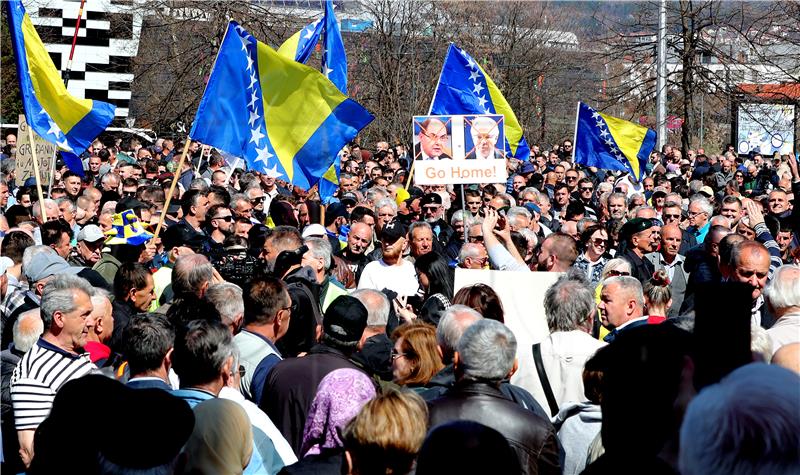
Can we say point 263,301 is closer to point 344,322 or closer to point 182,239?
point 344,322

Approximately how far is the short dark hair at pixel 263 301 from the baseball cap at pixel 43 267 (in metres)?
1.96

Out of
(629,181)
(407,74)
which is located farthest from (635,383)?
(407,74)

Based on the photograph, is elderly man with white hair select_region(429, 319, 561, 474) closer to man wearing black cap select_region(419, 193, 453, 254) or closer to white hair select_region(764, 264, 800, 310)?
white hair select_region(764, 264, 800, 310)

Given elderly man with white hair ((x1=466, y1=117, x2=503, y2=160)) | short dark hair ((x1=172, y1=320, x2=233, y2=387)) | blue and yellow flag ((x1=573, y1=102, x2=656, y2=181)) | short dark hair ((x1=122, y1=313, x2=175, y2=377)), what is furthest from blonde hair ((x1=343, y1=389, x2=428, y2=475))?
blue and yellow flag ((x1=573, y1=102, x2=656, y2=181))

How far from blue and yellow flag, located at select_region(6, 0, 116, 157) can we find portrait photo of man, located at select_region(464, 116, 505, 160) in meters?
3.50

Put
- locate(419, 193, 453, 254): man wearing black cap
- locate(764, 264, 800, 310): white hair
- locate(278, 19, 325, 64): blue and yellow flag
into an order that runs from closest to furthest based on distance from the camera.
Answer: locate(764, 264, 800, 310): white hair < locate(419, 193, 453, 254): man wearing black cap < locate(278, 19, 325, 64): blue and yellow flag

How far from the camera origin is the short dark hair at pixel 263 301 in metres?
5.75

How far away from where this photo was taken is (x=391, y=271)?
27.9 feet

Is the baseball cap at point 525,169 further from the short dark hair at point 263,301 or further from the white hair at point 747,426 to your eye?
the white hair at point 747,426

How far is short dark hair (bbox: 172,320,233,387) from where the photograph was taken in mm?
4469

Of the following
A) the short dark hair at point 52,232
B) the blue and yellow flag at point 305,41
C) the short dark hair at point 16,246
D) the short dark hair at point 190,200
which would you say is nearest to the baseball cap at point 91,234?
the short dark hair at point 52,232

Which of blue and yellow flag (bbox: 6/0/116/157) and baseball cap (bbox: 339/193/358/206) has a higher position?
blue and yellow flag (bbox: 6/0/116/157)

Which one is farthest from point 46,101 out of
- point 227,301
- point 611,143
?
point 611,143

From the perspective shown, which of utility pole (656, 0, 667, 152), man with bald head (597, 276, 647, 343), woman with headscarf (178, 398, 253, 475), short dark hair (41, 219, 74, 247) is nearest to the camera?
woman with headscarf (178, 398, 253, 475)
